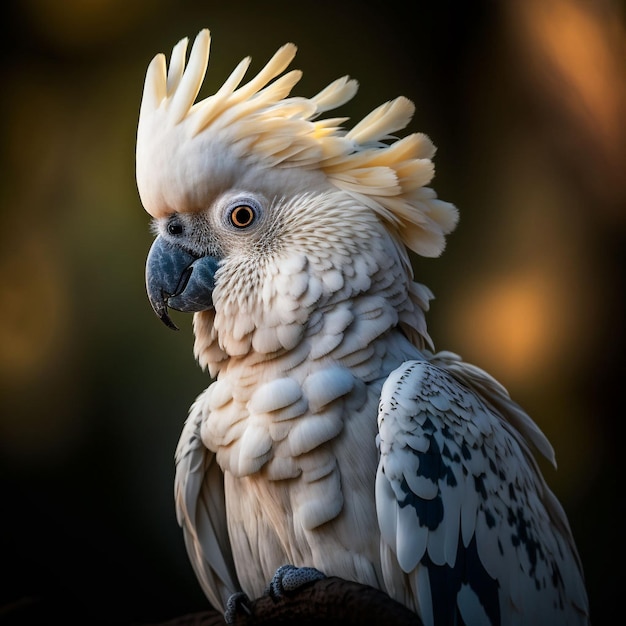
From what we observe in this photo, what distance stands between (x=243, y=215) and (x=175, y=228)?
132mm

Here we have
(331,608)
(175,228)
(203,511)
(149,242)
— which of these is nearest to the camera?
(331,608)

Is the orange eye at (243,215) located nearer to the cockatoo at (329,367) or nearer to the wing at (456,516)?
the cockatoo at (329,367)

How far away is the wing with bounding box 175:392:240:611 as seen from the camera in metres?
1.34

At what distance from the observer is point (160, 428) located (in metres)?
2.08

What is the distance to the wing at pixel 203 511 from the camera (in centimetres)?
134

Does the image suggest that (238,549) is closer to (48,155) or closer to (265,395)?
(265,395)

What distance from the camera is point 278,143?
4.02 feet

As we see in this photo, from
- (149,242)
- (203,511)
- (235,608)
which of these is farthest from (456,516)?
(149,242)

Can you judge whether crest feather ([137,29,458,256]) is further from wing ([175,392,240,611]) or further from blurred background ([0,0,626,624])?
blurred background ([0,0,626,624])

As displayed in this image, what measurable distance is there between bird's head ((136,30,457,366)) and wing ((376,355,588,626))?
235mm

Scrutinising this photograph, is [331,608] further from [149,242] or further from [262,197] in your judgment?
[149,242]

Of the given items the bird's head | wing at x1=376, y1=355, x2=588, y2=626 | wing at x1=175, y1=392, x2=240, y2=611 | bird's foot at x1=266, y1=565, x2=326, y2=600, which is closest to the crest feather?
the bird's head

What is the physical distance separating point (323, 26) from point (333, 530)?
133 centimetres

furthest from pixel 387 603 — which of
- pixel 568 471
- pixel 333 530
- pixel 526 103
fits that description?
pixel 526 103
